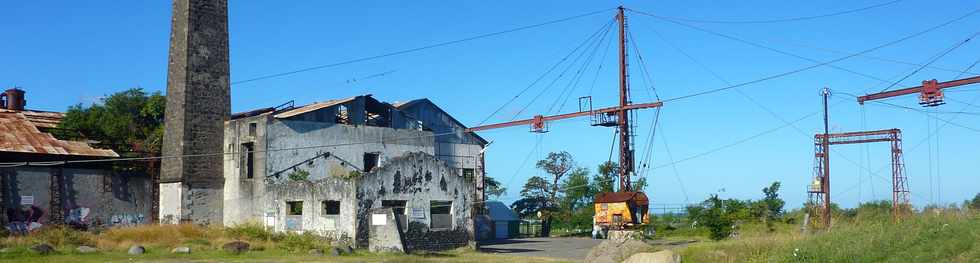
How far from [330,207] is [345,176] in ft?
5.51

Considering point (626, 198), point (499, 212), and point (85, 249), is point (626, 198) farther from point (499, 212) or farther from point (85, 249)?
point (85, 249)

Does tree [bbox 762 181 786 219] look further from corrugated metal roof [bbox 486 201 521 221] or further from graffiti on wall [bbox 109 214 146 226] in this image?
graffiti on wall [bbox 109 214 146 226]

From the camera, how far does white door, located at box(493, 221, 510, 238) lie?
47359mm

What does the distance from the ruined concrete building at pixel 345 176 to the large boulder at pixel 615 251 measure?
9.67 metres

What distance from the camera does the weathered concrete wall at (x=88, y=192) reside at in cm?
3045

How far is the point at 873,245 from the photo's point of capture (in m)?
17.8

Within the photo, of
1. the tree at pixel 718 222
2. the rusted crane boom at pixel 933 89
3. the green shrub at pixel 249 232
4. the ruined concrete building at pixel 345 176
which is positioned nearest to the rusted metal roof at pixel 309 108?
the ruined concrete building at pixel 345 176

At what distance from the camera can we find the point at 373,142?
39.2m

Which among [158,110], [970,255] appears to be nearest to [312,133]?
[158,110]

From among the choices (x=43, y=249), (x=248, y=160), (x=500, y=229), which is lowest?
(x=500, y=229)

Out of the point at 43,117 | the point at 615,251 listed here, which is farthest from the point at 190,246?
the point at 615,251

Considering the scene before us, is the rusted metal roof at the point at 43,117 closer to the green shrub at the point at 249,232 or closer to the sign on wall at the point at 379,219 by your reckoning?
the green shrub at the point at 249,232

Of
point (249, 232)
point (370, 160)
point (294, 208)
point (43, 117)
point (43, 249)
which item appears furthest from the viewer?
point (370, 160)

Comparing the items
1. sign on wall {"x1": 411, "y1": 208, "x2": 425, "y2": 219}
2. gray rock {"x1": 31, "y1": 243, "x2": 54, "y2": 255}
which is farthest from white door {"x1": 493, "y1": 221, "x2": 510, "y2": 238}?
gray rock {"x1": 31, "y1": 243, "x2": 54, "y2": 255}
